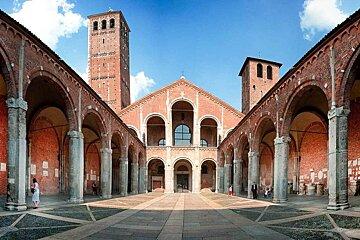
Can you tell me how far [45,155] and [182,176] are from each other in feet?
83.7

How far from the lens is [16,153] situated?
1332cm

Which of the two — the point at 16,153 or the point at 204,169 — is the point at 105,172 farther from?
the point at 204,169

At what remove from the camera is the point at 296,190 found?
29359mm

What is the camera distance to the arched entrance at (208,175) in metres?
47.0

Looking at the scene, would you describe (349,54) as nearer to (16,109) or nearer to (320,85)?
(320,85)

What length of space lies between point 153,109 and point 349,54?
33.6 meters

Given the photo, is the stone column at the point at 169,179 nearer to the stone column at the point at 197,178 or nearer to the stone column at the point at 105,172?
the stone column at the point at 197,178

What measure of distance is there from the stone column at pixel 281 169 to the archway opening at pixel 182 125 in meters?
28.8

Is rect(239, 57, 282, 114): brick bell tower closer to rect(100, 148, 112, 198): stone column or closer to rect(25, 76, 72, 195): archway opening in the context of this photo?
rect(100, 148, 112, 198): stone column

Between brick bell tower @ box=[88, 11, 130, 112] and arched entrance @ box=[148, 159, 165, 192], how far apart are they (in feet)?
39.1

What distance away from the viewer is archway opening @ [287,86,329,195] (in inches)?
892

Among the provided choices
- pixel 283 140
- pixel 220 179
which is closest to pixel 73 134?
pixel 283 140

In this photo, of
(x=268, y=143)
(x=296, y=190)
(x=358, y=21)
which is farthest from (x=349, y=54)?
(x=268, y=143)

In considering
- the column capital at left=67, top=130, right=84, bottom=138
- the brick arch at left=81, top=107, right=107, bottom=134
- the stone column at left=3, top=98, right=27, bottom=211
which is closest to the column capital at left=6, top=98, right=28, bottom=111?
the stone column at left=3, top=98, right=27, bottom=211
